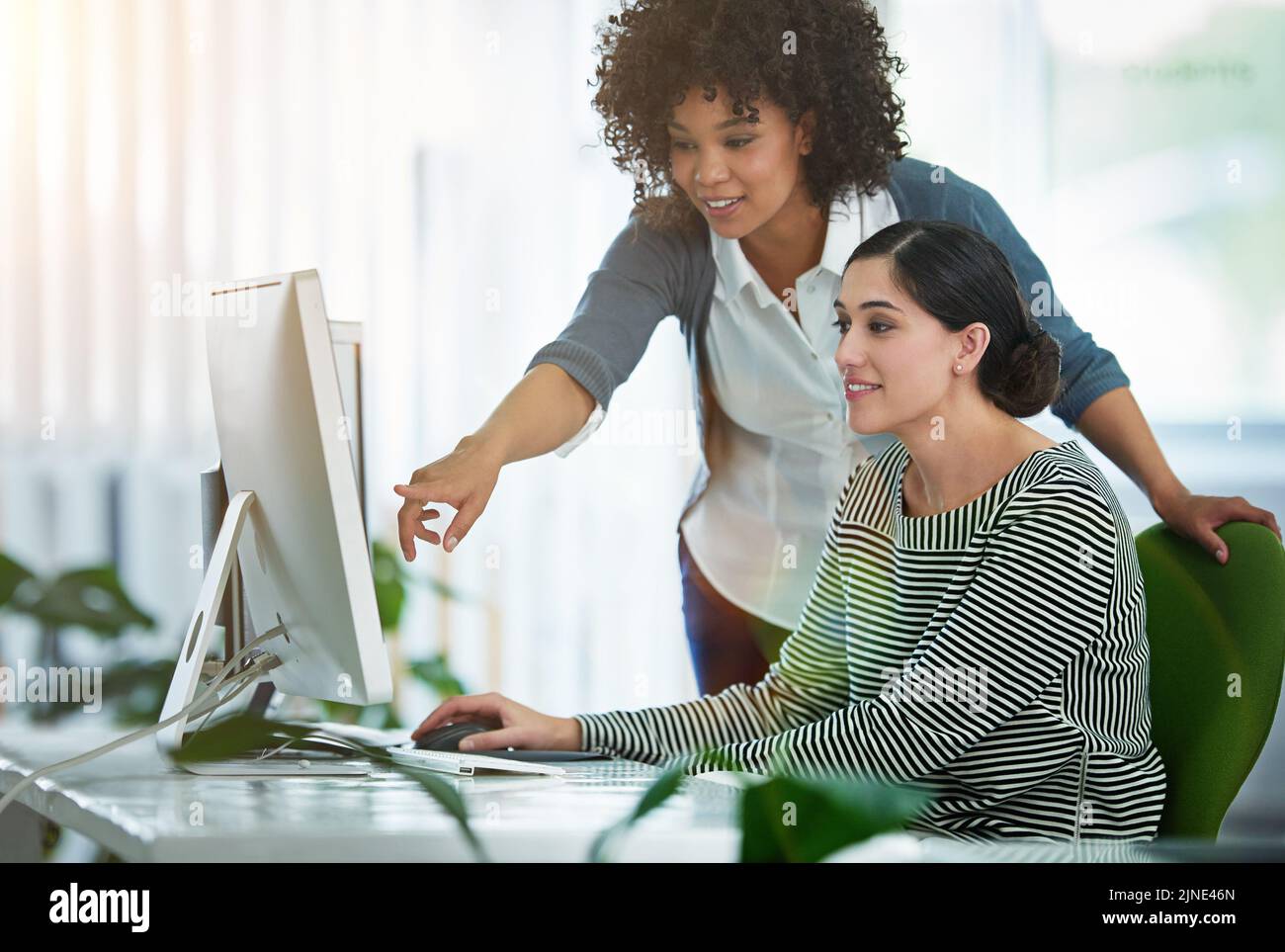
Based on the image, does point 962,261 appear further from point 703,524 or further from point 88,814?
point 88,814

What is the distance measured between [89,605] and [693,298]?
87 cm

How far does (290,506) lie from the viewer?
→ 33.3 inches

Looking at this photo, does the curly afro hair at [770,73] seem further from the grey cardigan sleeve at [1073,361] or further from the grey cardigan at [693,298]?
the grey cardigan sleeve at [1073,361]

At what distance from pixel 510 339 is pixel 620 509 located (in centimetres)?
43

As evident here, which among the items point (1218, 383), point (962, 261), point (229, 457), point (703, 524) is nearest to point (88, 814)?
point (229, 457)

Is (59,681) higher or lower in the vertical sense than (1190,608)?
lower

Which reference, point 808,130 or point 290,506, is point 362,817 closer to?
point 290,506

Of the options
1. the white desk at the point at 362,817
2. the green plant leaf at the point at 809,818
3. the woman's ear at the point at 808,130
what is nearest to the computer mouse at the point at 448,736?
the white desk at the point at 362,817

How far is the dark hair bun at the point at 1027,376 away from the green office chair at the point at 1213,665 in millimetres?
186

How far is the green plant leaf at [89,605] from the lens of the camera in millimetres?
1055

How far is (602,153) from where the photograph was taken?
8.41 ft

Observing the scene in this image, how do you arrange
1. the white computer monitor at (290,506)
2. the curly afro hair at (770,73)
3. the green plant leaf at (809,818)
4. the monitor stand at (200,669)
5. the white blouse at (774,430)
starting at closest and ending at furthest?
the green plant leaf at (809,818)
the white computer monitor at (290,506)
the monitor stand at (200,669)
the curly afro hair at (770,73)
the white blouse at (774,430)

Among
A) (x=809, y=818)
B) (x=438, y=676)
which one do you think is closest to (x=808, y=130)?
(x=809, y=818)

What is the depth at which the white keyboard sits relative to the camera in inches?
36.9
